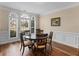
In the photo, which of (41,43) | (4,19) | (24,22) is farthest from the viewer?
(41,43)

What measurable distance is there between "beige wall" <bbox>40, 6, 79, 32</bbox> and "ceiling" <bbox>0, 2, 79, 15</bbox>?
0.49ft

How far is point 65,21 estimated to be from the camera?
271 centimetres

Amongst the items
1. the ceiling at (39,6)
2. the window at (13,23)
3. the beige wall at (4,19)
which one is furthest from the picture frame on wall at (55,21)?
the beige wall at (4,19)

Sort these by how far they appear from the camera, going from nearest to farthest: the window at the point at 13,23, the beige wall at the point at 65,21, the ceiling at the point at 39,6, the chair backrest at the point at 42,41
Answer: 1. the ceiling at the point at 39,6
2. the window at the point at 13,23
3. the beige wall at the point at 65,21
4. the chair backrest at the point at 42,41

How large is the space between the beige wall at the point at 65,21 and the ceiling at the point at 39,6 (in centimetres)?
15

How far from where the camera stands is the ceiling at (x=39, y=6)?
2385 millimetres

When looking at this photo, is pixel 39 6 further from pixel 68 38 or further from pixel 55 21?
pixel 68 38

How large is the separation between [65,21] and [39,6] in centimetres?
86

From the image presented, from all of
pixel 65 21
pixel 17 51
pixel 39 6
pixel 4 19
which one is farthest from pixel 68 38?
pixel 4 19

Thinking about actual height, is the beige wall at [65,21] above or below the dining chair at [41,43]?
above

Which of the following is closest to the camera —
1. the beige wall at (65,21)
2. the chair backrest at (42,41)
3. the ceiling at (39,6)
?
the ceiling at (39,6)

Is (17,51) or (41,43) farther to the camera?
(41,43)

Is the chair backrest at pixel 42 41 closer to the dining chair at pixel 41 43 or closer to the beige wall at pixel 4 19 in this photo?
the dining chair at pixel 41 43

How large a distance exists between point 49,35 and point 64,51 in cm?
60
